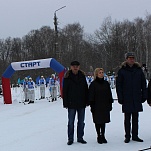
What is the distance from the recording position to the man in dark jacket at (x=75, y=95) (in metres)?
7.12

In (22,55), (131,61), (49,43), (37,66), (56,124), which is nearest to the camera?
(131,61)

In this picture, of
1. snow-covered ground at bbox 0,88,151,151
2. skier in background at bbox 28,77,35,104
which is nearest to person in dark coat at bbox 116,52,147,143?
snow-covered ground at bbox 0,88,151,151

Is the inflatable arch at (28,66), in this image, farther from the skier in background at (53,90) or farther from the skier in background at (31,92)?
the skier in background at (53,90)

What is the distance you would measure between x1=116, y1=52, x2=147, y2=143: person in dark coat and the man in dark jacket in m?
0.82

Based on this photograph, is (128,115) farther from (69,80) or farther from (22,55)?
(22,55)

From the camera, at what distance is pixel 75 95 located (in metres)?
7.13

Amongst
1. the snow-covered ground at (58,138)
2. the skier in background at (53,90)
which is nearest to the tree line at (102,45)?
the skier in background at (53,90)

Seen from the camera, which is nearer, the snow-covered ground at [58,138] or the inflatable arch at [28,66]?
the snow-covered ground at [58,138]

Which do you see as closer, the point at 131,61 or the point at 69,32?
the point at 131,61

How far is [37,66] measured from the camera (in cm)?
2102

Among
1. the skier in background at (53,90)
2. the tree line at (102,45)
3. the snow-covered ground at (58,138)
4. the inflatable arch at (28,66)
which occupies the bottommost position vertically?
the snow-covered ground at (58,138)

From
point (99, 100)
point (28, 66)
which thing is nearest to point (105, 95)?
point (99, 100)

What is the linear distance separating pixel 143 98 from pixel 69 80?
1664 millimetres

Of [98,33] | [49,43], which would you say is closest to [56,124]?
[98,33]
